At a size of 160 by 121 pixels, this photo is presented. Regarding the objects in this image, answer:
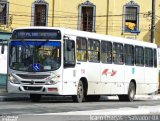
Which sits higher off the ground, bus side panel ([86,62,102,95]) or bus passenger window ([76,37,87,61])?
bus passenger window ([76,37,87,61])

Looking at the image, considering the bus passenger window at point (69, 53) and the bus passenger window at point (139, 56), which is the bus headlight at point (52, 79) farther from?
the bus passenger window at point (139, 56)

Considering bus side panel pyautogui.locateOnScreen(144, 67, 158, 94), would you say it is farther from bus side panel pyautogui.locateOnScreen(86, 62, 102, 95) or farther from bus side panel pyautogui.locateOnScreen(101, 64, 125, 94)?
bus side panel pyautogui.locateOnScreen(86, 62, 102, 95)

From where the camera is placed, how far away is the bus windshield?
24.1 m

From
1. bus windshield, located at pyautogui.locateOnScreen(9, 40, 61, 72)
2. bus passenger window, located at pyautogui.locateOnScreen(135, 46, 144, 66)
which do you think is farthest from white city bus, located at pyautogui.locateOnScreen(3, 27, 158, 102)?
bus passenger window, located at pyautogui.locateOnScreen(135, 46, 144, 66)

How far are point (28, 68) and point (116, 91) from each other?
6115 mm

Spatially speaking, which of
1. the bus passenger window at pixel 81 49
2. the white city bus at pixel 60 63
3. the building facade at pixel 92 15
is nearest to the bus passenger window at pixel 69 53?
the white city bus at pixel 60 63

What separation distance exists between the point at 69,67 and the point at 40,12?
2894 cm

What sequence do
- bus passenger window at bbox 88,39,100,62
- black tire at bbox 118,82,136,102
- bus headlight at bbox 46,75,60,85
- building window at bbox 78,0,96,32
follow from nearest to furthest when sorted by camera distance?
bus headlight at bbox 46,75,60,85 → bus passenger window at bbox 88,39,100,62 → black tire at bbox 118,82,136,102 → building window at bbox 78,0,96,32

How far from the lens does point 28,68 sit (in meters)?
24.2

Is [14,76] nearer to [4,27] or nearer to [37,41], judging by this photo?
[37,41]

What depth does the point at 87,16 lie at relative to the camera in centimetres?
5319

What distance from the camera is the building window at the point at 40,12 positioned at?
5253cm

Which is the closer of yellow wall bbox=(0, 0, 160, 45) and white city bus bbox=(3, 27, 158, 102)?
white city bus bbox=(3, 27, 158, 102)

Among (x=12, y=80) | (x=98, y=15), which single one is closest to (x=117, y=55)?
(x=12, y=80)
